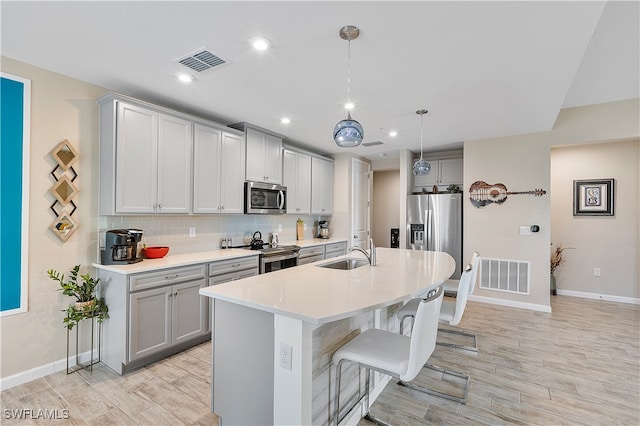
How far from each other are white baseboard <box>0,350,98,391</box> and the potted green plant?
21.9 ft

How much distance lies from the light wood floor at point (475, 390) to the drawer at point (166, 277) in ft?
2.46

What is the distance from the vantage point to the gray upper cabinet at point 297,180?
4.87 meters

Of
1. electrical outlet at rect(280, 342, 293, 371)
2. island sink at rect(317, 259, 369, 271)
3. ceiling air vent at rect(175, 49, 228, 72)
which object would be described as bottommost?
electrical outlet at rect(280, 342, 293, 371)

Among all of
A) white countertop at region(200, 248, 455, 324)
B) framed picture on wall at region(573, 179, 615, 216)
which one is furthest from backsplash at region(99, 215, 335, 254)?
framed picture on wall at region(573, 179, 615, 216)

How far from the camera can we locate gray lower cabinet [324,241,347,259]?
5224 mm

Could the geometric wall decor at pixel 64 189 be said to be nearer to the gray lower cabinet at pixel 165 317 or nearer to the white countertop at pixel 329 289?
the gray lower cabinet at pixel 165 317

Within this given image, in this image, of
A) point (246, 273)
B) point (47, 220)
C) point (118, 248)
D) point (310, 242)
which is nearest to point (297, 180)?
point (310, 242)

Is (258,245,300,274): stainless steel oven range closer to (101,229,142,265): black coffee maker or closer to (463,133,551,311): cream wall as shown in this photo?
(101,229,142,265): black coffee maker

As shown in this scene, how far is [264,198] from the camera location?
4324 mm

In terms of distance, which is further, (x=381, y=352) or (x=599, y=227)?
(x=599, y=227)

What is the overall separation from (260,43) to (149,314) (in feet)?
8.15

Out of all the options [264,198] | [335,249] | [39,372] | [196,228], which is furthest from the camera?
[335,249]

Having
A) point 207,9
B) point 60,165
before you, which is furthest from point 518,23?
point 60,165

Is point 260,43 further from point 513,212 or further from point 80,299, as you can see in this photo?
point 513,212
